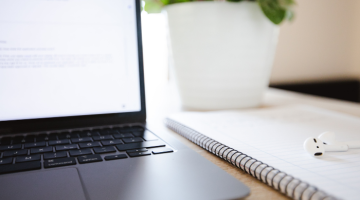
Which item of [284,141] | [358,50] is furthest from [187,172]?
[358,50]

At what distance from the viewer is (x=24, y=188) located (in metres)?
0.25

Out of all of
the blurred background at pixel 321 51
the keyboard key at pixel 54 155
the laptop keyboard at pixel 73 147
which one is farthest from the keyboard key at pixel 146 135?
the blurred background at pixel 321 51

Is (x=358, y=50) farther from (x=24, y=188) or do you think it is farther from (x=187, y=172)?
(x=24, y=188)

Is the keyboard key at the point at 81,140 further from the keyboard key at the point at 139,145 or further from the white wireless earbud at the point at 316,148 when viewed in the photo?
the white wireless earbud at the point at 316,148

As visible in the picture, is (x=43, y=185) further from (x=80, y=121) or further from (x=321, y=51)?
(x=321, y=51)

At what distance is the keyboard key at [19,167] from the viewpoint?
0.29 meters

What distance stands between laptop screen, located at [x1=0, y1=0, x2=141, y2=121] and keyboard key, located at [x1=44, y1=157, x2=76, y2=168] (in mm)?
159

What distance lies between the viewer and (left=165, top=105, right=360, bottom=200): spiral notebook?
245 mm

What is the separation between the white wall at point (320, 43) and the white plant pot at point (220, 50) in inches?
39.3

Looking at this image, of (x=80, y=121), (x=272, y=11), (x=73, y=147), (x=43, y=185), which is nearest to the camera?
(x=43, y=185)

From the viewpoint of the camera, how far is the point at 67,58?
45cm

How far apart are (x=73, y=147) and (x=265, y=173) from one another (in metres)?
0.24

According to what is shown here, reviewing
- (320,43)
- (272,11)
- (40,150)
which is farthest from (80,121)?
(320,43)

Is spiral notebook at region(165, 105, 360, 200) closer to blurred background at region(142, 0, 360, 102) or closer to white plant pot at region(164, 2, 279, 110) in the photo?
white plant pot at region(164, 2, 279, 110)
